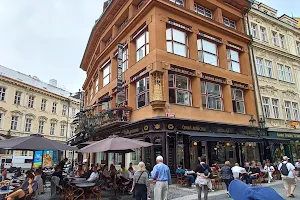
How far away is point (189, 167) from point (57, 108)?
3355 cm

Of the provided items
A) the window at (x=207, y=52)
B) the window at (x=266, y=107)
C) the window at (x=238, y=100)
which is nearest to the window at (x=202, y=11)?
the window at (x=207, y=52)

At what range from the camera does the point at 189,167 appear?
46.6 ft

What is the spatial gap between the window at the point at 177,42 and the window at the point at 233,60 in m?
4.79

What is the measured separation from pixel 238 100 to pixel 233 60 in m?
3.58

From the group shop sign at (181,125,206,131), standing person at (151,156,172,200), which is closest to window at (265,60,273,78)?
shop sign at (181,125,206,131)

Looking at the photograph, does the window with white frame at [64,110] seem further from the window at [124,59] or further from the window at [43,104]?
A: the window at [124,59]

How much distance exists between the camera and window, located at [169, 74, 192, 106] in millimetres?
14961

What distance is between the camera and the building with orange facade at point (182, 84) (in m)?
14.0

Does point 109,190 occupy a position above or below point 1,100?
below

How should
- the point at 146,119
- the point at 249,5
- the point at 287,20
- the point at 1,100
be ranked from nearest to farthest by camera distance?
the point at 146,119 < the point at 249,5 < the point at 287,20 < the point at 1,100

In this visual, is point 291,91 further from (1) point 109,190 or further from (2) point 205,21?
(1) point 109,190

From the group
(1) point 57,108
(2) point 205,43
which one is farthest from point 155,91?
(1) point 57,108

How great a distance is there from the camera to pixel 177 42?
16094 millimetres

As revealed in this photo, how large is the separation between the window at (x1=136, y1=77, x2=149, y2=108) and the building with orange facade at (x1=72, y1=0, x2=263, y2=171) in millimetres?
71
